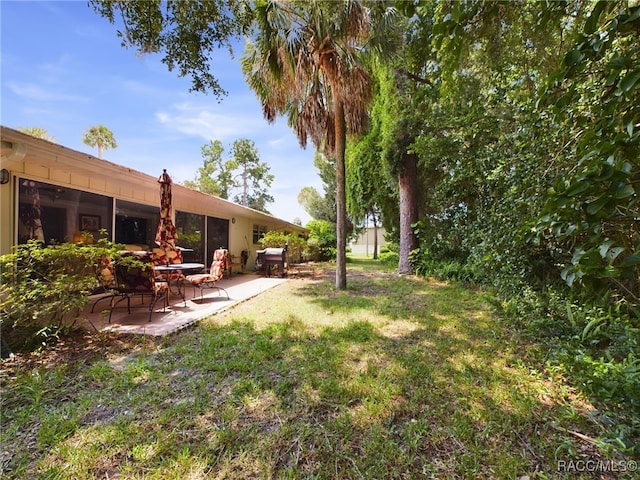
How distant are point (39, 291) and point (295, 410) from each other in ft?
11.2

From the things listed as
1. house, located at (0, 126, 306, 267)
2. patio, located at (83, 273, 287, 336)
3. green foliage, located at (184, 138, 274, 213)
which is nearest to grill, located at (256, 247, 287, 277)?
house, located at (0, 126, 306, 267)

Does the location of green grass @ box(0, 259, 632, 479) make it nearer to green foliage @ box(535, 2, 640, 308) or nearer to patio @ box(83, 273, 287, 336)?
patio @ box(83, 273, 287, 336)

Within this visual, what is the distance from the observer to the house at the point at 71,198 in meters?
4.33

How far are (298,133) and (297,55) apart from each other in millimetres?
2387

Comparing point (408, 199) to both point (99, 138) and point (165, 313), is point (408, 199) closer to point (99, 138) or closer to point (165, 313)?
point (165, 313)

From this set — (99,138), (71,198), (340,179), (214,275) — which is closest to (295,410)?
(214,275)

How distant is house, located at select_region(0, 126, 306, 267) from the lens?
4.33 metres

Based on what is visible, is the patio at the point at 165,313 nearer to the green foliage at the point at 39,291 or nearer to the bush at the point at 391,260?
the green foliage at the point at 39,291

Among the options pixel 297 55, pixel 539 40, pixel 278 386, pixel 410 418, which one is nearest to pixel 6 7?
pixel 297 55

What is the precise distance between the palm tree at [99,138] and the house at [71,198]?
23.3 meters

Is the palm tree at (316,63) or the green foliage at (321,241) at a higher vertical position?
the palm tree at (316,63)

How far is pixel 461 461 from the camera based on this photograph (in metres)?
1.93

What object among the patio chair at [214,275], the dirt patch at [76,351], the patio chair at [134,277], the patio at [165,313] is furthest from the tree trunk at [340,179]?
the dirt patch at [76,351]

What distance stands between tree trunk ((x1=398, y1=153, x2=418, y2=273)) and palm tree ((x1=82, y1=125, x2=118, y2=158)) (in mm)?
27294
